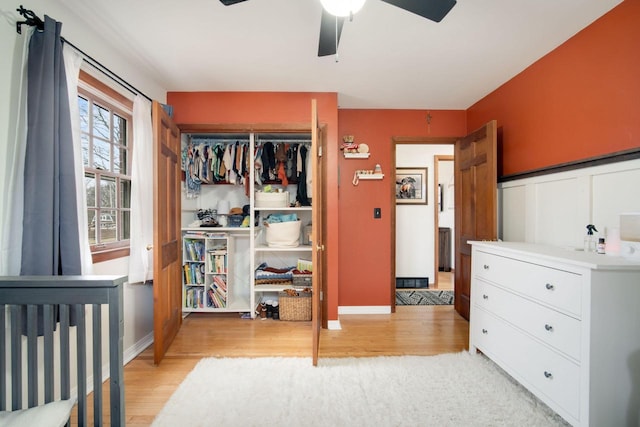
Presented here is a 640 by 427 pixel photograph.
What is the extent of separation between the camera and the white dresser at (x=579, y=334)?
129 cm

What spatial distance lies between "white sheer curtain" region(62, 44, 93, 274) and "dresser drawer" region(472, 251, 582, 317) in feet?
8.91

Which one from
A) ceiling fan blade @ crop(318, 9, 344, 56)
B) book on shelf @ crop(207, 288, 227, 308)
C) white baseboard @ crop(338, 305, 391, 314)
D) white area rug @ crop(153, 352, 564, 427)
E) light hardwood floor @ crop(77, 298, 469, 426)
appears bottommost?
light hardwood floor @ crop(77, 298, 469, 426)

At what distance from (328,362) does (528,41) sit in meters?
2.80

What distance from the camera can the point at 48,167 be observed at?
56.3 inches

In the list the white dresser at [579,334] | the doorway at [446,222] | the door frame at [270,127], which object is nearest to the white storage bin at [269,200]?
the door frame at [270,127]

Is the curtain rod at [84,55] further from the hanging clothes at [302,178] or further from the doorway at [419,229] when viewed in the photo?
the doorway at [419,229]

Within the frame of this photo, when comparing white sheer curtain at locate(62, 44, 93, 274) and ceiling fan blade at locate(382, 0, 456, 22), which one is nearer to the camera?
ceiling fan blade at locate(382, 0, 456, 22)

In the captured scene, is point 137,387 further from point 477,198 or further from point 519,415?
point 477,198

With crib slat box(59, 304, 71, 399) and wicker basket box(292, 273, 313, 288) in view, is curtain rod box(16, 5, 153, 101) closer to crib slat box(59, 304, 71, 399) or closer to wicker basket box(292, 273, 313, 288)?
crib slat box(59, 304, 71, 399)

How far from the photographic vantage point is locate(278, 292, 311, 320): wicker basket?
298cm

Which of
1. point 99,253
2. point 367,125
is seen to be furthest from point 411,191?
point 99,253

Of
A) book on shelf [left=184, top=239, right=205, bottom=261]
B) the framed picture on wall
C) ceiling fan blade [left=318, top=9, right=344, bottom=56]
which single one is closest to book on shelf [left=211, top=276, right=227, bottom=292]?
book on shelf [left=184, top=239, right=205, bottom=261]

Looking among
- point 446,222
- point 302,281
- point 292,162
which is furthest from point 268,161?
point 446,222

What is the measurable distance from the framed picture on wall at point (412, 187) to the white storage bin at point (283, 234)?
1.94 m
